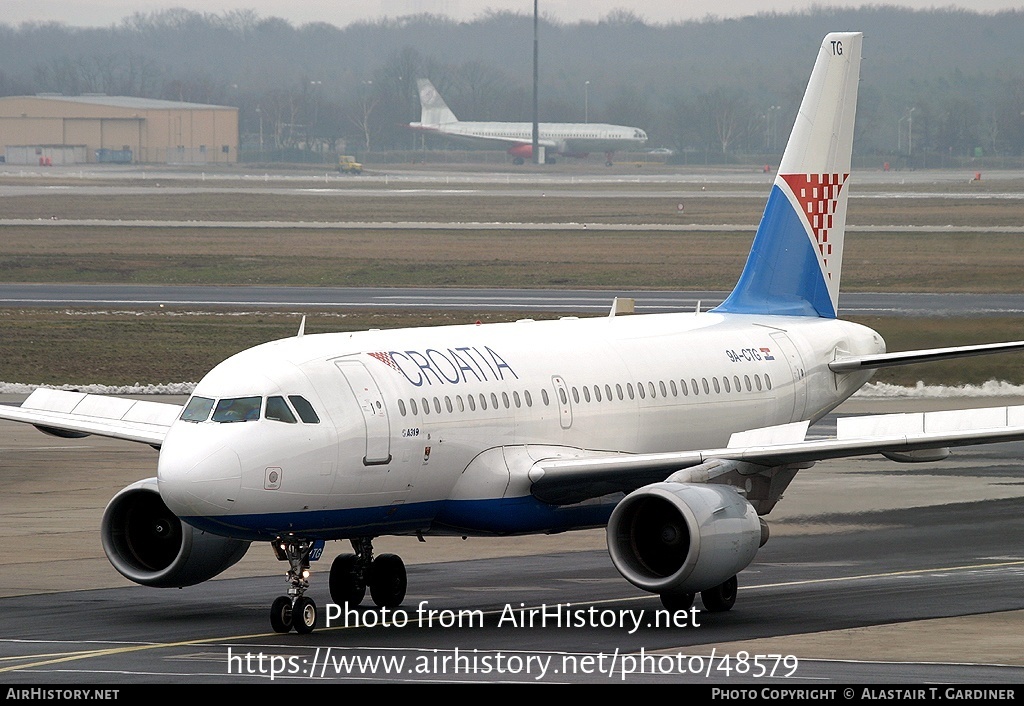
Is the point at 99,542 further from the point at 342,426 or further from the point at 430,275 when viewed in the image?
the point at 430,275

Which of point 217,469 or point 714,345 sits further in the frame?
point 714,345

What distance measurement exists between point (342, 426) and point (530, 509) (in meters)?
3.80

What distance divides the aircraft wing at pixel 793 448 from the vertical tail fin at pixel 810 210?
341 inches

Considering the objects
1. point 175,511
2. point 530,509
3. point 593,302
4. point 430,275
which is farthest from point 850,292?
point 175,511

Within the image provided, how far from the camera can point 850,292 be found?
72875 millimetres

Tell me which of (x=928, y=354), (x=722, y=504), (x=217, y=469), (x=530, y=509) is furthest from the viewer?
(x=928, y=354)

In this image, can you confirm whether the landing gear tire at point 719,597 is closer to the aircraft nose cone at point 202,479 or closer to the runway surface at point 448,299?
the aircraft nose cone at point 202,479

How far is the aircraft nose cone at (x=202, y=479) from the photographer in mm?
21938

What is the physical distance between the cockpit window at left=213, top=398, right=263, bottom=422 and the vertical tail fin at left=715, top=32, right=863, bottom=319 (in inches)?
549

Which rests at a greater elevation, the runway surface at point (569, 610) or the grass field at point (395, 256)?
the runway surface at point (569, 610)

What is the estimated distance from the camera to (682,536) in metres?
23.8

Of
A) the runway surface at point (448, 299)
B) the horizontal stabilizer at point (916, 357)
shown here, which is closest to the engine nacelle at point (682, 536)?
the horizontal stabilizer at point (916, 357)

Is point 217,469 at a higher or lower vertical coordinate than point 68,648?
higher

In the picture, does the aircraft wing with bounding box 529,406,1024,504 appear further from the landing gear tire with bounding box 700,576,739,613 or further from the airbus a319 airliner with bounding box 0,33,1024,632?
the landing gear tire with bounding box 700,576,739,613
